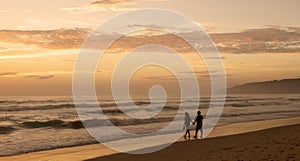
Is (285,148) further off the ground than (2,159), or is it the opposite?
(285,148)

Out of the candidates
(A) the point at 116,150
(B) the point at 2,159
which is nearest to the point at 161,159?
(A) the point at 116,150

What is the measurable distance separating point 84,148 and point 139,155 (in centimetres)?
492

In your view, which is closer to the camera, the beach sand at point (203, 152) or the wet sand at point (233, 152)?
the wet sand at point (233, 152)

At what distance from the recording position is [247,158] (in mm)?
13023

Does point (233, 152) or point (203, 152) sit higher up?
point (233, 152)

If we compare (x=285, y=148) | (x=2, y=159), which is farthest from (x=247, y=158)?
(x=2, y=159)

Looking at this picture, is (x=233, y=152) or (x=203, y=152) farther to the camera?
(x=203, y=152)

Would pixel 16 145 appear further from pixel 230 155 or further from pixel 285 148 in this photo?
pixel 285 148

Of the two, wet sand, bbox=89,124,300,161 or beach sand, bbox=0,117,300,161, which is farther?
beach sand, bbox=0,117,300,161

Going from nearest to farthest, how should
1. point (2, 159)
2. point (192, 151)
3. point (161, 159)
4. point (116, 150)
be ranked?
point (161, 159), point (192, 151), point (2, 159), point (116, 150)

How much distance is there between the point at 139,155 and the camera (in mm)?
17094

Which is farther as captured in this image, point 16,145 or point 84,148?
point 16,145

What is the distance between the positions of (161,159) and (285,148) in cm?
476

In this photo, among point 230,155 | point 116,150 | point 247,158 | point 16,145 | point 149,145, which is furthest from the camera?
point 16,145
